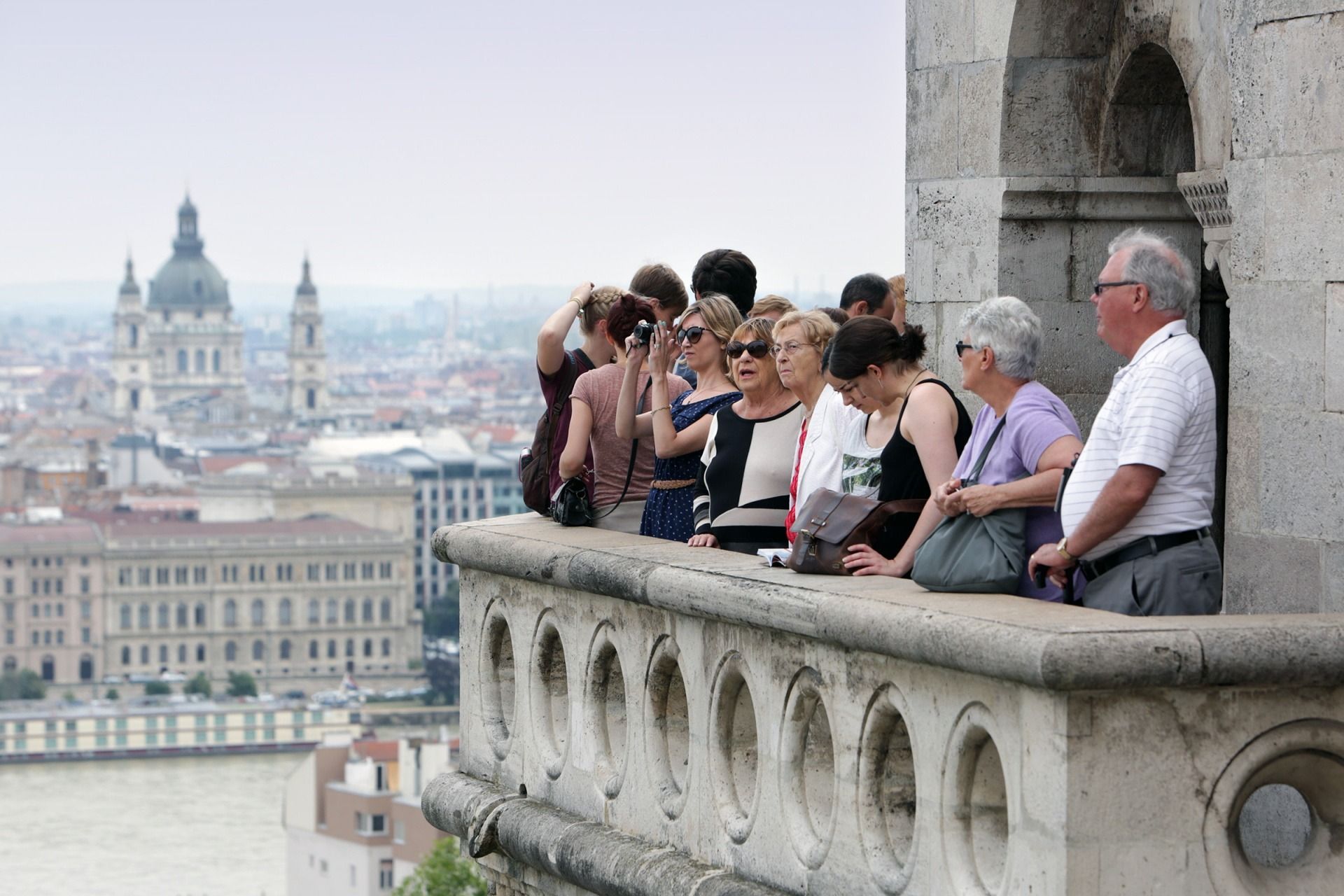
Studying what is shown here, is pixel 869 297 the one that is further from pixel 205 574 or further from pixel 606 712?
pixel 205 574

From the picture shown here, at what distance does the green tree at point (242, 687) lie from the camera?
90.7m

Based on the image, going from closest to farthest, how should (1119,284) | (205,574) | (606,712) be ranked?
(1119,284)
(606,712)
(205,574)

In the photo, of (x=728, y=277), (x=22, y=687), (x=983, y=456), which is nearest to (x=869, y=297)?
(x=728, y=277)

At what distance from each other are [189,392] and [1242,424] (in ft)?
555

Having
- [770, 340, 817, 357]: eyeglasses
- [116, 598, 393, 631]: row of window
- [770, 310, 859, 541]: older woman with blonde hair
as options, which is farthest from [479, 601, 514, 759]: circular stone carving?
[116, 598, 393, 631]: row of window

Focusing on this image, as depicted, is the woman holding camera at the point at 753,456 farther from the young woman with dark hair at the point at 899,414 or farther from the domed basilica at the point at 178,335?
the domed basilica at the point at 178,335

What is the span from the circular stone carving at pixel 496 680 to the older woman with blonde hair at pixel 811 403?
730 millimetres

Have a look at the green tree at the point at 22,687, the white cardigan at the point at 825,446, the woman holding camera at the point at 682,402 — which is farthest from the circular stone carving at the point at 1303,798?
the green tree at the point at 22,687

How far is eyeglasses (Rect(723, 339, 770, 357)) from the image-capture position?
391 centimetres

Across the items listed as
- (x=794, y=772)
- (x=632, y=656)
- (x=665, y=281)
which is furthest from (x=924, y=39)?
(x=794, y=772)

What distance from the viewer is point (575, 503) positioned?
4.44 metres

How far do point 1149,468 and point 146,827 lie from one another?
2514 inches

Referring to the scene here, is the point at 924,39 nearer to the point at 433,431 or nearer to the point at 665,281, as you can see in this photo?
the point at 665,281

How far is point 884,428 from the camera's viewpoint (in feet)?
11.6
